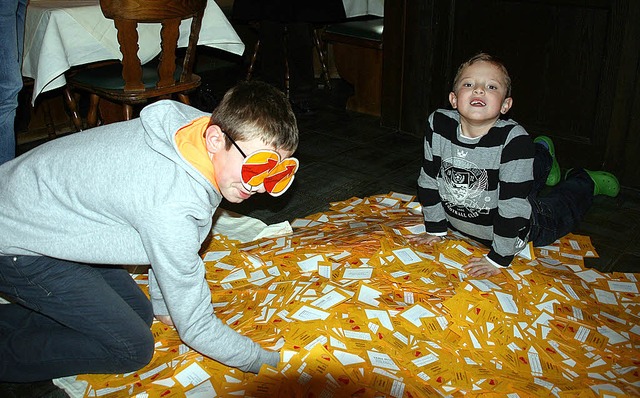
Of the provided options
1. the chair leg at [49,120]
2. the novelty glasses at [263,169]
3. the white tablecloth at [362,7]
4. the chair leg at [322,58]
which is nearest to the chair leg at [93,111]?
the chair leg at [49,120]

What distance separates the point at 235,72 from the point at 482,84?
349 centimetres

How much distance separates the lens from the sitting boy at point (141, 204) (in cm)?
143

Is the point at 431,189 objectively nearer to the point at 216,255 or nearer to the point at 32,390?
the point at 216,255

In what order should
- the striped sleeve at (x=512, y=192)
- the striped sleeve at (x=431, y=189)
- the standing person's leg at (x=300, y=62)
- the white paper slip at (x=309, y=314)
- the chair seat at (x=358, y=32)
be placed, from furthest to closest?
the standing person's leg at (x=300, y=62) → the chair seat at (x=358, y=32) → the striped sleeve at (x=431, y=189) → the striped sleeve at (x=512, y=192) → the white paper slip at (x=309, y=314)

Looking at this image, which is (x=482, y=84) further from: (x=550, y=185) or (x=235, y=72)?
(x=235, y=72)

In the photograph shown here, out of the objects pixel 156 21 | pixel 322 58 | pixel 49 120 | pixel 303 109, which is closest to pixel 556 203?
pixel 156 21

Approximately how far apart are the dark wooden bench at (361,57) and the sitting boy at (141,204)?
8.48 ft

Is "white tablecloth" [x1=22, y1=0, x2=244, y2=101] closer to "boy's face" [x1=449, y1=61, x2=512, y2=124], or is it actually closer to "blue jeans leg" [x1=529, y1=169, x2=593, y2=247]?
"boy's face" [x1=449, y1=61, x2=512, y2=124]

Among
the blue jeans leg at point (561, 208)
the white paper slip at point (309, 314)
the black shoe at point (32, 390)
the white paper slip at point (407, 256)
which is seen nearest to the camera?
the black shoe at point (32, 390)

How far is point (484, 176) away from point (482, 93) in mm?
282

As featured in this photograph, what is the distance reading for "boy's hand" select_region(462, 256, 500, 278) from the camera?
205cm

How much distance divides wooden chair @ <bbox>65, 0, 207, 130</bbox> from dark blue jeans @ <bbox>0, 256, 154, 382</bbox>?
134 cm

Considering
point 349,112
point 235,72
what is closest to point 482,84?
point 349,112

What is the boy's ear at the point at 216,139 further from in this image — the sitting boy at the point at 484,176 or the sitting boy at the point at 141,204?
the sitting boy at the point at 484,176
